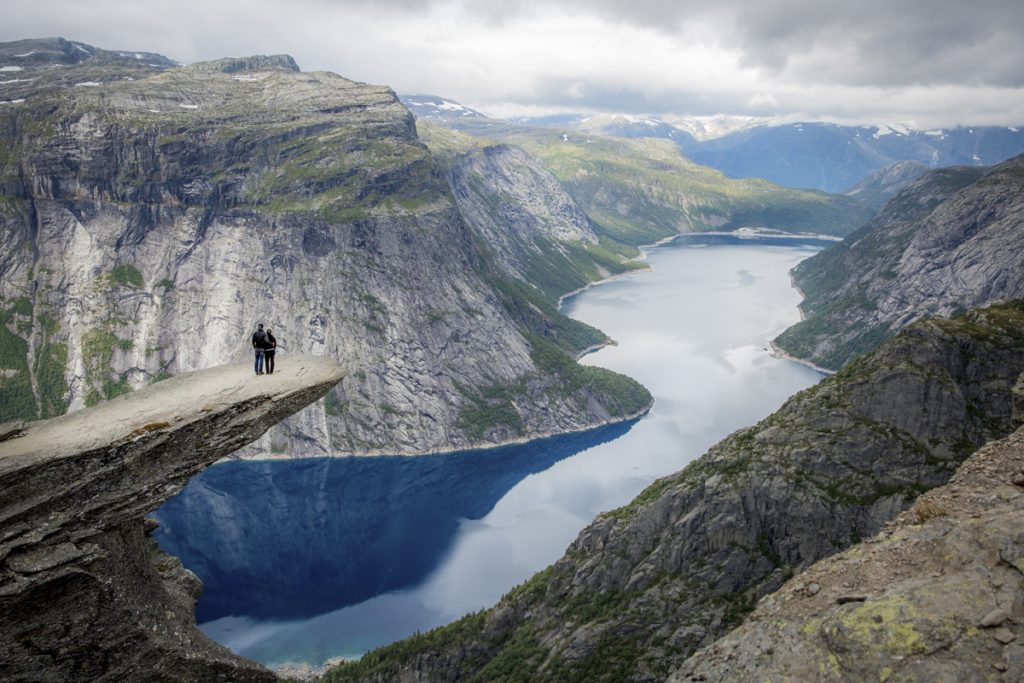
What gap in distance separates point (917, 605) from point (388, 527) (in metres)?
137

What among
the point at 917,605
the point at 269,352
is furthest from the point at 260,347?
the point at 917,605

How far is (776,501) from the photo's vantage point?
2100 inches

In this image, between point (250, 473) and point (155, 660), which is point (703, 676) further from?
point (250, 473)

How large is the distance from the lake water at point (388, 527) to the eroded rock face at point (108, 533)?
81.5 meters

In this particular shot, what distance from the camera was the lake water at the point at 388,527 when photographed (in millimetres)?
109125

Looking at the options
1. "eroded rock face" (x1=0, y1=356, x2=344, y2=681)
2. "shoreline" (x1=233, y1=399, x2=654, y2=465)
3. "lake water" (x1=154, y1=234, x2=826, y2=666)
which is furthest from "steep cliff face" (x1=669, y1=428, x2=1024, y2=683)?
"shoreline" (x1=233, y1=399, x2=654, y2=465)

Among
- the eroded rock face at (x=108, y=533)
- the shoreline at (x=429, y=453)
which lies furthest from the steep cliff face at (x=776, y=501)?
the shoreline at (x=429, y=453)

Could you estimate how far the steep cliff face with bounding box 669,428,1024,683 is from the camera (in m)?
15.6

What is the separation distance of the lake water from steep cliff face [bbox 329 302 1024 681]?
179ft

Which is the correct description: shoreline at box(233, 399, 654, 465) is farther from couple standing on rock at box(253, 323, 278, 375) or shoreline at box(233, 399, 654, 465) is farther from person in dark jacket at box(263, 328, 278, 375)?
person in dark jacket at box(263, 328, 278, 375)

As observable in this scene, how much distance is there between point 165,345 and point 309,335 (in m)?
41.7

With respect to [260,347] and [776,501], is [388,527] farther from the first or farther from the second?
[260,347]

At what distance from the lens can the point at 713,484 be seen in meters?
57.2

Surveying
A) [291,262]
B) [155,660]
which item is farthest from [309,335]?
[155,660]
